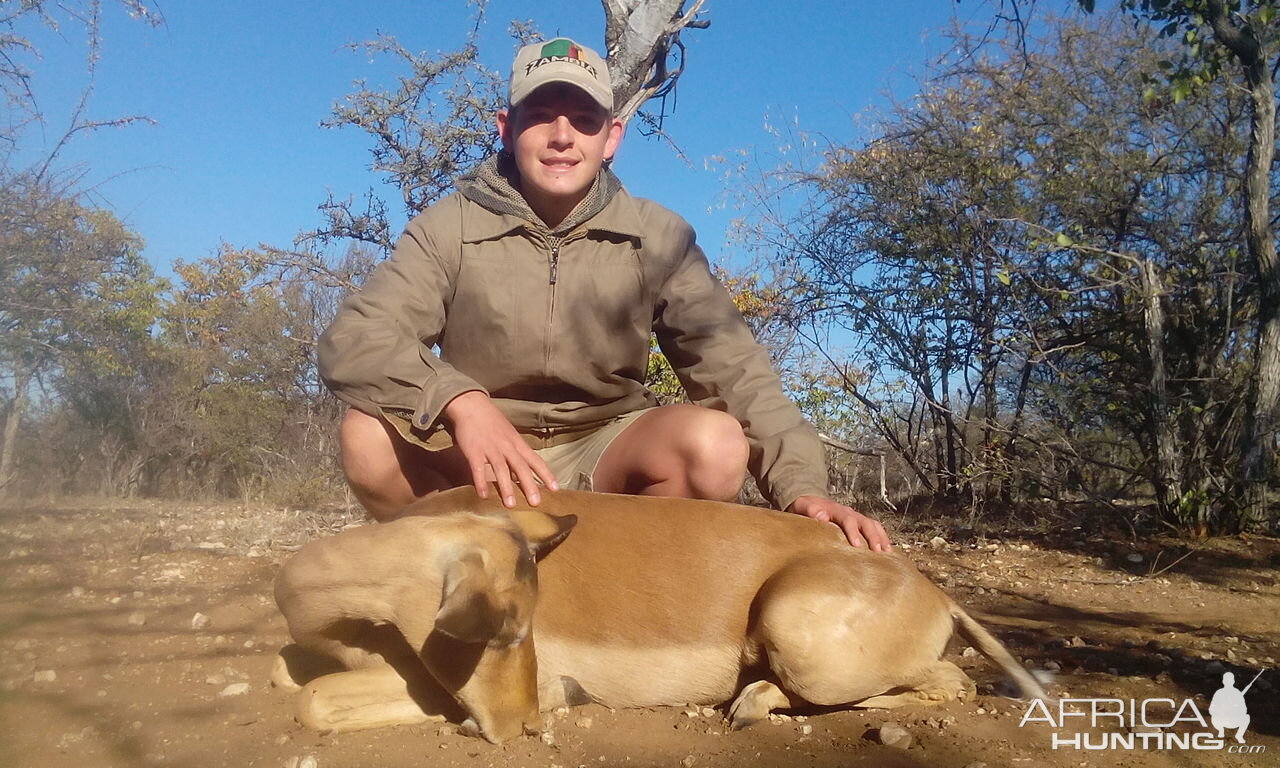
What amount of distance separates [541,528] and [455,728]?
0.57m

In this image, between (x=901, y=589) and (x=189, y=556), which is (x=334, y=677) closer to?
(x=901, y=589)

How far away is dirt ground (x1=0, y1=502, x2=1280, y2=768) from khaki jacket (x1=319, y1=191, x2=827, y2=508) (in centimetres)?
93

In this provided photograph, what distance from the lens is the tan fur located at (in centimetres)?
259

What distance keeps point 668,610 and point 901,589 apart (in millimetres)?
698

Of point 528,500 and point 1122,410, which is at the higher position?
point 1122,410

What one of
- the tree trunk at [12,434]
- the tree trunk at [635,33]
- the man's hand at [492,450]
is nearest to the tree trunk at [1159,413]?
the tree trunk at [635,33]

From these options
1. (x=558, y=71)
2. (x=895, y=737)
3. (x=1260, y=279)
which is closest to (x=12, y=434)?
(x=558, y=71)

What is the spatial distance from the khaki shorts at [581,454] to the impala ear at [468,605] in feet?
4.16

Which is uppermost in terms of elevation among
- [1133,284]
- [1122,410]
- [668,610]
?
[1133,284]

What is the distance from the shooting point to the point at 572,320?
3438 millimetres

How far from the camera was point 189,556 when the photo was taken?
4.54 m

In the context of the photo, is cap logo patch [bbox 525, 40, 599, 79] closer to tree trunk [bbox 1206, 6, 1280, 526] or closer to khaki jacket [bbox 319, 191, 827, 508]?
khaki jacket [bbox 319, 191, 827, 508]

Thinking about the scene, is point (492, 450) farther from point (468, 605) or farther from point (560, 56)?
point (560, 56)

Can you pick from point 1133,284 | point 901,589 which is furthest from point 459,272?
point 1133,284
